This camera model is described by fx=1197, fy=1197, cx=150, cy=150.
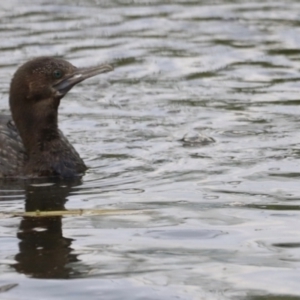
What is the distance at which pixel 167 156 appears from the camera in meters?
11.2

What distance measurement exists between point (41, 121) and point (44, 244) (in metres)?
2.97

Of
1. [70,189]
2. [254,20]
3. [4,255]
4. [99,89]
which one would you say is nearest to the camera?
[4,255]

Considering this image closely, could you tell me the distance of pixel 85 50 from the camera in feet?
54.0

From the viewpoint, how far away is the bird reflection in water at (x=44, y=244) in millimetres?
7543

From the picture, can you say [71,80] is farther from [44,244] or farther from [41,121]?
[44,244]

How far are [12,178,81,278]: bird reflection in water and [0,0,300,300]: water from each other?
14 mm

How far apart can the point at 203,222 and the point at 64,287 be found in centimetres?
179

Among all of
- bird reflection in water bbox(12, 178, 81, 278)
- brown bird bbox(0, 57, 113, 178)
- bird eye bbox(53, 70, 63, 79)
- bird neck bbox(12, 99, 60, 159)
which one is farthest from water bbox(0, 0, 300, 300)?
bird eye bbox(53, 70, 63, 79)

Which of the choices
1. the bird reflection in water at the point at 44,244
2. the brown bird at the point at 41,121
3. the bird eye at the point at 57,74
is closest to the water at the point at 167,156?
the bird reflection in water at the point at 44,244

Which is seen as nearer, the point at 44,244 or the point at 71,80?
the point at 44,244

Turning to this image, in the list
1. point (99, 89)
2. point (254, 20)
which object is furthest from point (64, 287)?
point (254, 20)

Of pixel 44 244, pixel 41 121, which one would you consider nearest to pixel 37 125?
pixel 41 121

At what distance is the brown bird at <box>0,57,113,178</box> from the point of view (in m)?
10.9

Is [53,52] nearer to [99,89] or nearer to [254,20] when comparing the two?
[99,89]
